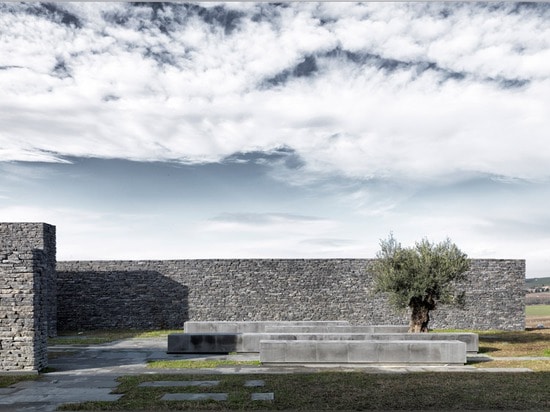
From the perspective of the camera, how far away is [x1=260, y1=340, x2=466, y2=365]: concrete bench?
46.0ft

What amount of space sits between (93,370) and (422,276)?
1108 cm

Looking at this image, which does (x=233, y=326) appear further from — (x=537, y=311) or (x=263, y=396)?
(x=537, y=311)

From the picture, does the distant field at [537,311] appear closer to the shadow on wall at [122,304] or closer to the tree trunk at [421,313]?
the tree trunk at [421,313]

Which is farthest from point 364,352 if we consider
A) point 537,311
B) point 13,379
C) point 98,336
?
point 537,311

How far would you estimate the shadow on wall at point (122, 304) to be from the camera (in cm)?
2561

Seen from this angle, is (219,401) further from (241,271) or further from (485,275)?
(485,275)

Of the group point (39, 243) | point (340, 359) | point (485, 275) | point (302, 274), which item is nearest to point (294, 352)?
point (340, 359)

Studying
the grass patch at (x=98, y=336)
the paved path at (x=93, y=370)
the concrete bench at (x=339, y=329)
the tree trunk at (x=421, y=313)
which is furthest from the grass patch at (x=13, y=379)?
the tree trunk at (x=421, y=313)

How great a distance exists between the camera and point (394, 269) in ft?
62.1

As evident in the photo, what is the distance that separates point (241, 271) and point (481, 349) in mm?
11926

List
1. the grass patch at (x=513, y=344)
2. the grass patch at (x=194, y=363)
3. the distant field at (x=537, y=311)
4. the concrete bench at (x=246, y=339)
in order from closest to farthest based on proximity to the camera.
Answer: the grass patch at (x=194, y=363) → the concrete bench at (x=246, y=339) → the grass patch at (x=513, y=344) → the distant field at (x=537, y=311)

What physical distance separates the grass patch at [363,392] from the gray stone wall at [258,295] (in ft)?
42.8

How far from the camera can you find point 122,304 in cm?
2570

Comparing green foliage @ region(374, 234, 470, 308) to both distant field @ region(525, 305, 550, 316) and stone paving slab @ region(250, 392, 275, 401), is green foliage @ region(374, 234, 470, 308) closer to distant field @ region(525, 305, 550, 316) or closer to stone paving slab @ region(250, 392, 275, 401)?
stone paving slab @ region(250, 392, 275, 401)
